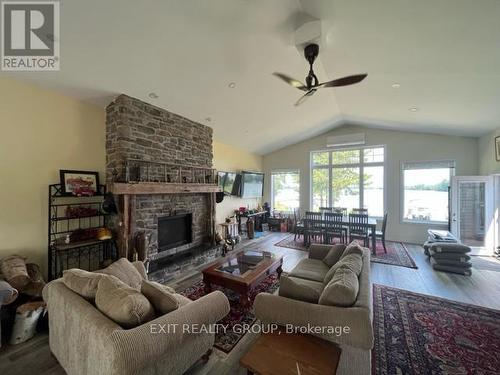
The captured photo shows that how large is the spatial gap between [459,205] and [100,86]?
302 inches

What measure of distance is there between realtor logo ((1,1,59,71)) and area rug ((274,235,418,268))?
18.3 feet

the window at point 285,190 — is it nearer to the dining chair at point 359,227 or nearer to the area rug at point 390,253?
the area rug at point 390,253

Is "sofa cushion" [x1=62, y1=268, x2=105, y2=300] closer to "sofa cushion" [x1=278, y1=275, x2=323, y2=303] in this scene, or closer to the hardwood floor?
the hardwood floor

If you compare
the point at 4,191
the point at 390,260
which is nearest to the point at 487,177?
the point at 390,260

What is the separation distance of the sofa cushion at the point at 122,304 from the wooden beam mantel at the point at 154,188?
1.91 m

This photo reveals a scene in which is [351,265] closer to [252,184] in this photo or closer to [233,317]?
[233,317]

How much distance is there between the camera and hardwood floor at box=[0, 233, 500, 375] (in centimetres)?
185

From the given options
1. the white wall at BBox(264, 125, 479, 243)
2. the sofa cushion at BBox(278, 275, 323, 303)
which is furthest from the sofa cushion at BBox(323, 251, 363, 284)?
the white wall at BBox(264, 125, 479, 243)

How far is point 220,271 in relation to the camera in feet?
9.63

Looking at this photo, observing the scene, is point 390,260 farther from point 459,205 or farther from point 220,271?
point 220,271

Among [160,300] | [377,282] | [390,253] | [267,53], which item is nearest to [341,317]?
[160,300]

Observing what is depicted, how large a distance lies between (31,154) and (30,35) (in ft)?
4.75

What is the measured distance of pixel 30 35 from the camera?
2.23 metres

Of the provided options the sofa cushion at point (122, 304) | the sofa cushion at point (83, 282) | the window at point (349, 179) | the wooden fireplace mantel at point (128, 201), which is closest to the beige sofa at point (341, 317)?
the sofa cushion at point (122, 304)
